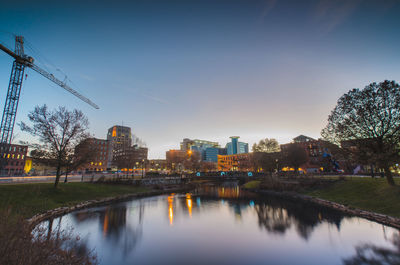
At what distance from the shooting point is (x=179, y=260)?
14375 millimetres

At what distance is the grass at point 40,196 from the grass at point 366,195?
130 ft

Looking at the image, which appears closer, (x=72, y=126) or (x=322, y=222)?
(x=322, y=222)

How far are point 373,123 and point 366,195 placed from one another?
1134cm

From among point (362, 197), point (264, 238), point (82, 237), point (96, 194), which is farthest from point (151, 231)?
point (362, 197)

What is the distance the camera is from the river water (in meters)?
14.7

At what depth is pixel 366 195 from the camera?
29.7m

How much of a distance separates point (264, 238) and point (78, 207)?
26300 mm

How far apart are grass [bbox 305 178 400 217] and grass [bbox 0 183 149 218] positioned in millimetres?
39611

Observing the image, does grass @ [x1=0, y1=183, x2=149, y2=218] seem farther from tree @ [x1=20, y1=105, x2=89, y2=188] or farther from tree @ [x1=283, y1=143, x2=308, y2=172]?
tree @ [x1=283, y1=143, x2=308, y2=172]

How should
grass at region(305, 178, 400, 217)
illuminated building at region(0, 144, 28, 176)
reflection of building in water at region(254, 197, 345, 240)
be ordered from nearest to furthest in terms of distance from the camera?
reflection of building in water at region(254, 197, 345, 240)
grass at region(305, 178, 400, 217)
illuminated building at region(0, 144, 28, 176)

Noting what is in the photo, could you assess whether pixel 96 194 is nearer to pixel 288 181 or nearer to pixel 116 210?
pixel 116 210

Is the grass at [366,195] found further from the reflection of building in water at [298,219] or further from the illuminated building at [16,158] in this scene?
the illuminated building at [16,158]

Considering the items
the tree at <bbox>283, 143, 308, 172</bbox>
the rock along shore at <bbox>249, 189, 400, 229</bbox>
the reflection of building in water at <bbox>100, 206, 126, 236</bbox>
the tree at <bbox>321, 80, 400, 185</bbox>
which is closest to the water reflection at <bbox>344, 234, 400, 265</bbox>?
the rock along shore at <bbox>249, 189, 400, 229</bbox>

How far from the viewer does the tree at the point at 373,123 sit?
2803cm
